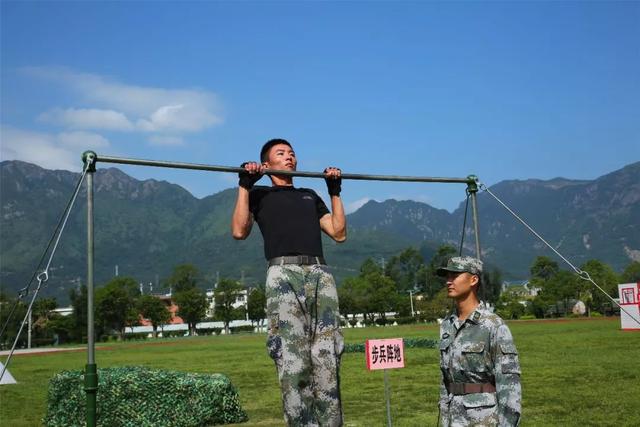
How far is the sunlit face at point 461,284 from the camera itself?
15.6 feet

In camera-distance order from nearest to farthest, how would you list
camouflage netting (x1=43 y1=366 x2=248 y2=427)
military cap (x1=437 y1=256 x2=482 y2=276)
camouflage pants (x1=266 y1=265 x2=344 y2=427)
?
camouflage pants (x1=266 y1=265 x2=344 y2=427) < military cap (x1=437 y1=256 x2=482 y2=276) < camouflage netting (x1=43 y1=366 x2=248 y2=427)

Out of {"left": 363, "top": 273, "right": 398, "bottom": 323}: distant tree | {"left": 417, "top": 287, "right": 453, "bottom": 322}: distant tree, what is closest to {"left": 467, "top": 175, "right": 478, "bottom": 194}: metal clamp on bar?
{"left": 417, "top": 287, "right": 453, "bottom": 322}: distant tree

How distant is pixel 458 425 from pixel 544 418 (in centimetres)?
662

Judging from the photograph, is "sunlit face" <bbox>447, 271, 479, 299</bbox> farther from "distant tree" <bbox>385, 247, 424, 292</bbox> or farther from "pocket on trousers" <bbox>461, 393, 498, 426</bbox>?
"distant tree" <bbox>385, 247, 424, 292</bbox>

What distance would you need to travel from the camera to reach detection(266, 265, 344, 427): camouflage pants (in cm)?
411

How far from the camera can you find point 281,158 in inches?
195

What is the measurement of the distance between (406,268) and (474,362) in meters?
142

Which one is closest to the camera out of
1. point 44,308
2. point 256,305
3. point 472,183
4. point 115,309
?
point 472,183

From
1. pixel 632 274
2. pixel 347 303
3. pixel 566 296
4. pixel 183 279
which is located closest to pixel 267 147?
pixel 566 296

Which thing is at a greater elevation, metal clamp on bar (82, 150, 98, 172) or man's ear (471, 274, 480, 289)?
metal clamp on bar (82, 150, 98, 172)

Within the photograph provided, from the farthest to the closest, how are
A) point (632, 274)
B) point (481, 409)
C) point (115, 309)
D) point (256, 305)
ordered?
1. point (256, 305)
2. point (632, 274)
3. point (115, 309)
4. point (481, 409)

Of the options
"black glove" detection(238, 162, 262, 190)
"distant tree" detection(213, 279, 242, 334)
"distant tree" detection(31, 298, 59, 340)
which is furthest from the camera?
"distant tree" detection(213, 279, 242, 334)

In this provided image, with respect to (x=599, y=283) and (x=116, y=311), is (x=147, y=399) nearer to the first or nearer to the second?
(x=599, y=283)

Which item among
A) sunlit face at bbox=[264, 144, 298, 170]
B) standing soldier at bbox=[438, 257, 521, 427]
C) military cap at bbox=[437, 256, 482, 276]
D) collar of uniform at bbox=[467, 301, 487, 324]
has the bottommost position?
Result: standing soldier at bbox=[438, 257, 521, 427]
